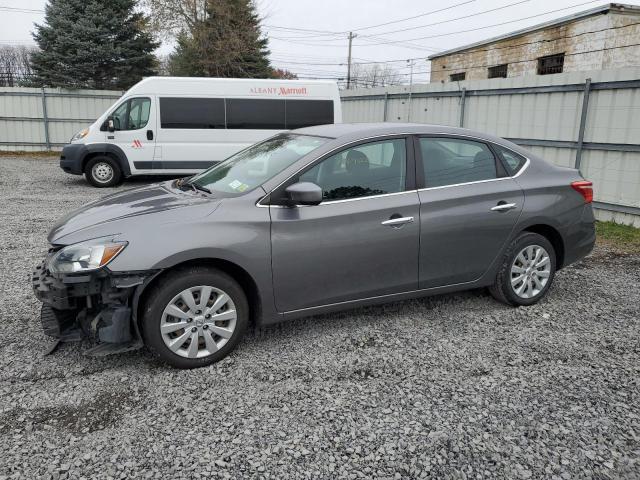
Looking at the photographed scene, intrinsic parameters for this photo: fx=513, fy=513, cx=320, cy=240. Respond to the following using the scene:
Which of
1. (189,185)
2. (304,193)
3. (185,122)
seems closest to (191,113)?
(185,122)

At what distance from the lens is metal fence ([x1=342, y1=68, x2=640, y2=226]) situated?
25.2ft

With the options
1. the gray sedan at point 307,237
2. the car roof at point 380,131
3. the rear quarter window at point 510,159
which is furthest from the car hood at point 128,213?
the rear quarter window at point 510,159

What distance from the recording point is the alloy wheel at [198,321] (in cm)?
334

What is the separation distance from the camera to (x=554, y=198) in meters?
4.60

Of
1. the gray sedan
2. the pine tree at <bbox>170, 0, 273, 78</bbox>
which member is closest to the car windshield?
the gray sedan

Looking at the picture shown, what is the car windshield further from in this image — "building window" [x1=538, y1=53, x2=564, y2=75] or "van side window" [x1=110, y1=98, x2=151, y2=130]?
"building window" [x1=538, y1=53, x2=564, y2=75]

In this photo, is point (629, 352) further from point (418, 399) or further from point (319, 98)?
point (319, 98)

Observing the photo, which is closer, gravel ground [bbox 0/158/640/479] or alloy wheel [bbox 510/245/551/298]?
gravel ground [bbox 0/158/640/479]

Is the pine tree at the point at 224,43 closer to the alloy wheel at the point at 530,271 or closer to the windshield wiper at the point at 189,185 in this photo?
the windshield wiper at the point at 189,185

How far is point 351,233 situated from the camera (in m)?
3.76

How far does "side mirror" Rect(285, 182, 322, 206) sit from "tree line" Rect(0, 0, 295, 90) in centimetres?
2027

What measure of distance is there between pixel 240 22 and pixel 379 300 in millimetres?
24707

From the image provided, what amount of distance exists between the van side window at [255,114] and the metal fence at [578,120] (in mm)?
3871

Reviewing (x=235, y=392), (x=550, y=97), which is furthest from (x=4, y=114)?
(x=235, y=392)
